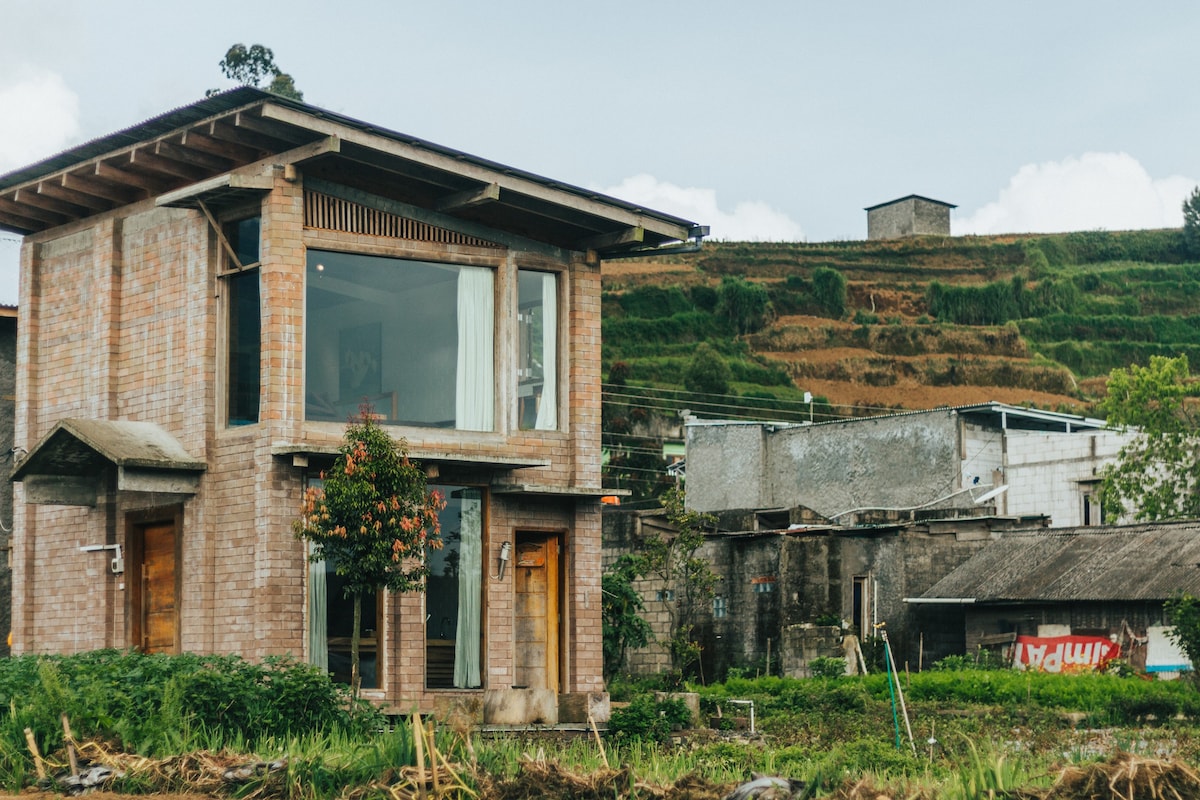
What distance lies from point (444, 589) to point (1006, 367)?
64.1m

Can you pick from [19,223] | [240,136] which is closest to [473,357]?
[240,136]

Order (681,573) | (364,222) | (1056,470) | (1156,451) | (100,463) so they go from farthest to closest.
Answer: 1. (1056,470)
2. (1156,451)
3. (681,573)
4. (100,463)
5. (364,222)

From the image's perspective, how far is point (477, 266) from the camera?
64.5 feet

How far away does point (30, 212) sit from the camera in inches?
823

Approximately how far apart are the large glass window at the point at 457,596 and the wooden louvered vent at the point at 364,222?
309 cm

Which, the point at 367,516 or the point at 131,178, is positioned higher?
the point at 131,178

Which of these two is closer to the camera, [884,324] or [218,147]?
[218,147]

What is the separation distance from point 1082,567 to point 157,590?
701 inches

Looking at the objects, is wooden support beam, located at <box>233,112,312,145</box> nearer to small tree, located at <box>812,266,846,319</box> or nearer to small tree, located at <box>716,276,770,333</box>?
small tree, located at <box>716,276,770,333</box>

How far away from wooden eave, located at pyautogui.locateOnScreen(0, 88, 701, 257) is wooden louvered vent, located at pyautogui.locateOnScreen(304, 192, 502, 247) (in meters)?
0.25

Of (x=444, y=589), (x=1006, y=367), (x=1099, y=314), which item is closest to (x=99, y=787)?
(x=444, y=589)

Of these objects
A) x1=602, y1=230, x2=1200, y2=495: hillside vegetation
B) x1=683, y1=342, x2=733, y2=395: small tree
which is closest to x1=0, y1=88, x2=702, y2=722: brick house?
x1=602, y1=230, x2=1200, y2=495: hillside vegetation

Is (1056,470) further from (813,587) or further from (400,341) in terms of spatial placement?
(400,341)

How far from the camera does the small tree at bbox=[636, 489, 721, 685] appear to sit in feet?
99.1
